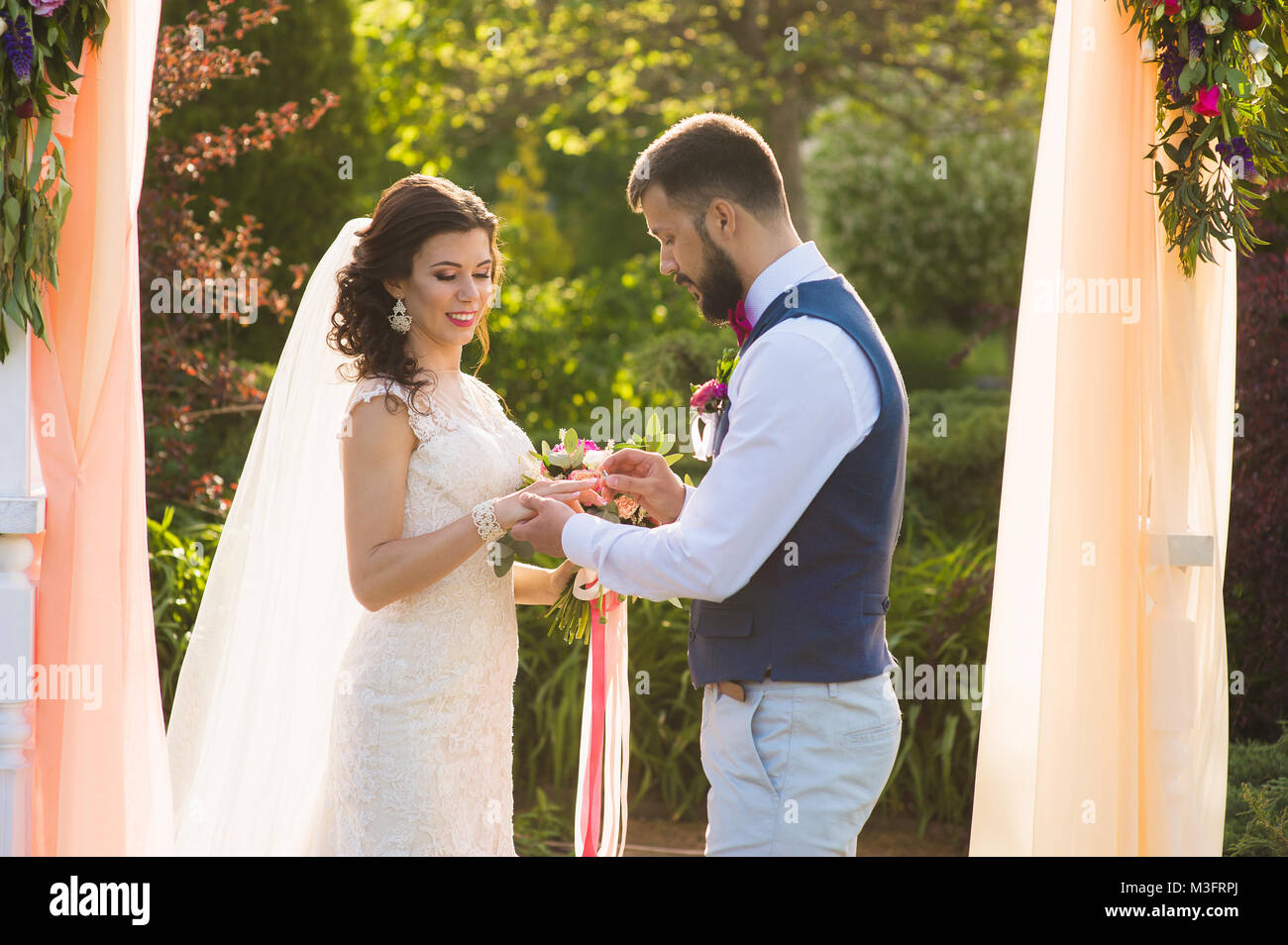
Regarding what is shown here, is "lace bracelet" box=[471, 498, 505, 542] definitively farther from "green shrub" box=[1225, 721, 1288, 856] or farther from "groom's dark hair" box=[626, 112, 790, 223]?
"green shrub" box=[1225, 721, 1288, 856]

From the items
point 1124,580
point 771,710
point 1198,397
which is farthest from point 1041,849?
point 1198,397

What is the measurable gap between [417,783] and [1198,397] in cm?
215

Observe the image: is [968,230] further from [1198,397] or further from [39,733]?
[39,733]

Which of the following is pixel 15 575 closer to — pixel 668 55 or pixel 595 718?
pixel 595 718

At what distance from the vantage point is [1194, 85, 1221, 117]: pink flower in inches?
115

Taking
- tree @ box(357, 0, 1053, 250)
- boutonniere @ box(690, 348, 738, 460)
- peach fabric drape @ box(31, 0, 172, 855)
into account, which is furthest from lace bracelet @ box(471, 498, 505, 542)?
tree @ box(357, 0, 1053, 250)

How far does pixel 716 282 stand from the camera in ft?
9.01

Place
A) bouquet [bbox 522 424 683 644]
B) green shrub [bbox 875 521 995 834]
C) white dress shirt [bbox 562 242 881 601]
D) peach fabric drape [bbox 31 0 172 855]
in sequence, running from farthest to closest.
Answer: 1. green shrub [bbox 875 521 995 834]
2. bouquet [bbox 522 424 683 644]
3. peach fabric drape [bbox 31 0 172 855]
4. white dress shirt [bbox 562 242 881 601]

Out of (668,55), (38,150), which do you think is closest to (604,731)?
(38,150)

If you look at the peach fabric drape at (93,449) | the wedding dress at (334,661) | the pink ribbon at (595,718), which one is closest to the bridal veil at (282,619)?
the wedding dress at (334,661)

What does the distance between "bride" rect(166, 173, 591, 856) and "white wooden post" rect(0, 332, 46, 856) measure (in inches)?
21.0

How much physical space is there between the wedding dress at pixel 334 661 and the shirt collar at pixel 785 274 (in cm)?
87

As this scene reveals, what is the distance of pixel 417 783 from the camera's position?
300 centimetres

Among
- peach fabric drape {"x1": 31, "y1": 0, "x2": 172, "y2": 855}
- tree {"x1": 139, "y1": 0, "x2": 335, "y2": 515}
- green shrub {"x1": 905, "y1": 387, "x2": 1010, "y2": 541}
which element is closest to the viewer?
peach fabric drape {"x1": 31, "y1": 0, "x2": 172, "y2": 855}
